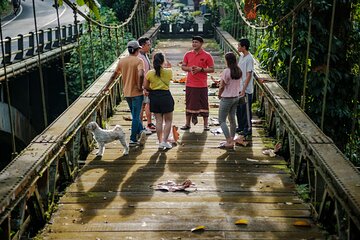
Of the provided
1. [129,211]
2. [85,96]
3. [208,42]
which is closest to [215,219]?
[129,211]

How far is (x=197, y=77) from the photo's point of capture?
294 inches

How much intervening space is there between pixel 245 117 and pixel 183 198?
8.62ft

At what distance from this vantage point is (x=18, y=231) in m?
3.88

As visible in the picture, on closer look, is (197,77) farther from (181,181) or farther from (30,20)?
(30,20)

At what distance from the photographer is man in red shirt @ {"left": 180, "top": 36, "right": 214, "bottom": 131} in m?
7.21

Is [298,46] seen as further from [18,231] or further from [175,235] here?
[18,231]

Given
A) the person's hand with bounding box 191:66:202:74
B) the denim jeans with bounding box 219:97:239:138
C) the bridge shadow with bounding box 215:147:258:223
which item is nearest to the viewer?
the bridge shadow with bounding box 215:147:258:223

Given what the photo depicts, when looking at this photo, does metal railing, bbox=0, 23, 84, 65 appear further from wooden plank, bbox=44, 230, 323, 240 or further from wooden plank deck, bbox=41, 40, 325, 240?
wooden plank, bbox=44, 230, 323, 240

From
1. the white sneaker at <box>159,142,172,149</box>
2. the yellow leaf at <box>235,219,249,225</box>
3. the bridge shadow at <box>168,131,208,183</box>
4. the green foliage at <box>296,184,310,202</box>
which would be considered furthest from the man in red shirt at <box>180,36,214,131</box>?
the yellow leaf at <box>235,219,249,225</box>

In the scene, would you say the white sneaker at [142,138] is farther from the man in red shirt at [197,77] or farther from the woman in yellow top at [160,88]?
the man in red shirt at [197,77]

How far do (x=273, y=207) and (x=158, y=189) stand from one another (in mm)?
1182

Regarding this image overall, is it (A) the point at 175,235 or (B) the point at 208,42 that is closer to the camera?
(A) the point at 175,235

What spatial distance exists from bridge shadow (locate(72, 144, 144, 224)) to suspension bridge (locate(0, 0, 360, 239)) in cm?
1

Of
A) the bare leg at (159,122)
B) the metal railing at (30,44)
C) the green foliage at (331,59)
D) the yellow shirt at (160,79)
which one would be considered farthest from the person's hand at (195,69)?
the metal railing at (30,44)
